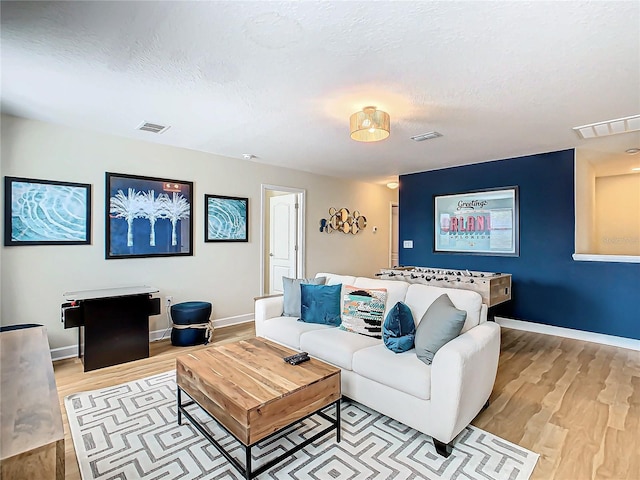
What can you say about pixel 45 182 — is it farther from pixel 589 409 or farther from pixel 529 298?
pixel 529 298

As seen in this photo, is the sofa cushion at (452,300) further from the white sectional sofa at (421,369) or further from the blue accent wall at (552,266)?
the blue accent wall at (552,266)

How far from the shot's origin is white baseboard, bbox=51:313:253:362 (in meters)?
3.40

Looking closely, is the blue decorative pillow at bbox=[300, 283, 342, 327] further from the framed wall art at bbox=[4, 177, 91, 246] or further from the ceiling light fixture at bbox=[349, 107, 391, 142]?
the framed wall art at bbox=[4, 177, 91, 246]

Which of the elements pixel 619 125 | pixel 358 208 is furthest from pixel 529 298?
pixel 358 208

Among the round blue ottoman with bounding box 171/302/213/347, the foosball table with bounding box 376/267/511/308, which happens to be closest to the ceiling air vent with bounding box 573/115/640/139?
the foosball table with bounding box 376/267/511/308

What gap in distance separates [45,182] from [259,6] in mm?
3010

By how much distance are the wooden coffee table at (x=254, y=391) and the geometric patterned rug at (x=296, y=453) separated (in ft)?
0.33

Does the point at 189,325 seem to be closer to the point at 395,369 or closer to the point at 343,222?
the point at 395,369

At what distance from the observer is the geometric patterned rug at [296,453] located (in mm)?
1752

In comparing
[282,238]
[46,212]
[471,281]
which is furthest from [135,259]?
[471,281]

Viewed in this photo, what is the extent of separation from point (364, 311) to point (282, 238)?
351 cm

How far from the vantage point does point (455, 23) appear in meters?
1.75

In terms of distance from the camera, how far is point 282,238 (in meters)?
6.06

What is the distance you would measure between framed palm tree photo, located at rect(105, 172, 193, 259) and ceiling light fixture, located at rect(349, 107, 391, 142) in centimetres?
251
